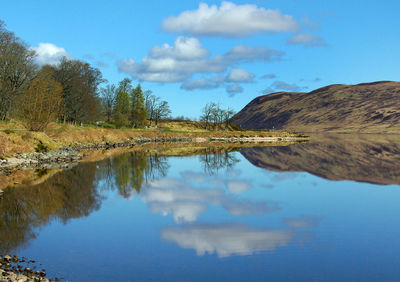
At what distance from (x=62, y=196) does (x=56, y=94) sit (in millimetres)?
28298

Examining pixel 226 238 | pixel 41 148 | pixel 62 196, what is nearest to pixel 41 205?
pixel 62 196

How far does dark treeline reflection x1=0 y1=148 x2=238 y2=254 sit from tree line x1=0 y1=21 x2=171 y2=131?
14.7 meters

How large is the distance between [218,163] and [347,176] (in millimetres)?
13780

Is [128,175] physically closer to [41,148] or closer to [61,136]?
[41,148]

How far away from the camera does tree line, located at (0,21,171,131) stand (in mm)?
41500

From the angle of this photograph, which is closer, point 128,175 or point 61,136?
point 128,175

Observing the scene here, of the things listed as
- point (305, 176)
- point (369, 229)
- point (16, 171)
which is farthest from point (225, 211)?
point (16, 171)

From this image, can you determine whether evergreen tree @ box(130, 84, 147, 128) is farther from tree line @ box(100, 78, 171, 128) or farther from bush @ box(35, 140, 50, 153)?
bush @ box(35, 140, 50, 153)

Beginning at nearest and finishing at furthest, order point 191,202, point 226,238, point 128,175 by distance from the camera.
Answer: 1. point 226,238
2. point 191,202
3. point 128,175

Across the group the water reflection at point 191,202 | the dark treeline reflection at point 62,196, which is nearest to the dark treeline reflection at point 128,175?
the dark treeline reflection at point 62,196

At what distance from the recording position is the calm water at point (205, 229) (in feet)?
31.2

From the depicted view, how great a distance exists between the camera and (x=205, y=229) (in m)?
13.1

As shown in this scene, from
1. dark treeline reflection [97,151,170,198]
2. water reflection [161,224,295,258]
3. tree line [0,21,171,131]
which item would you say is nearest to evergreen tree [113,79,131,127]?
tree line [0,21,171,131]

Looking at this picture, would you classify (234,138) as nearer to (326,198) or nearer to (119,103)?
(119,103)
